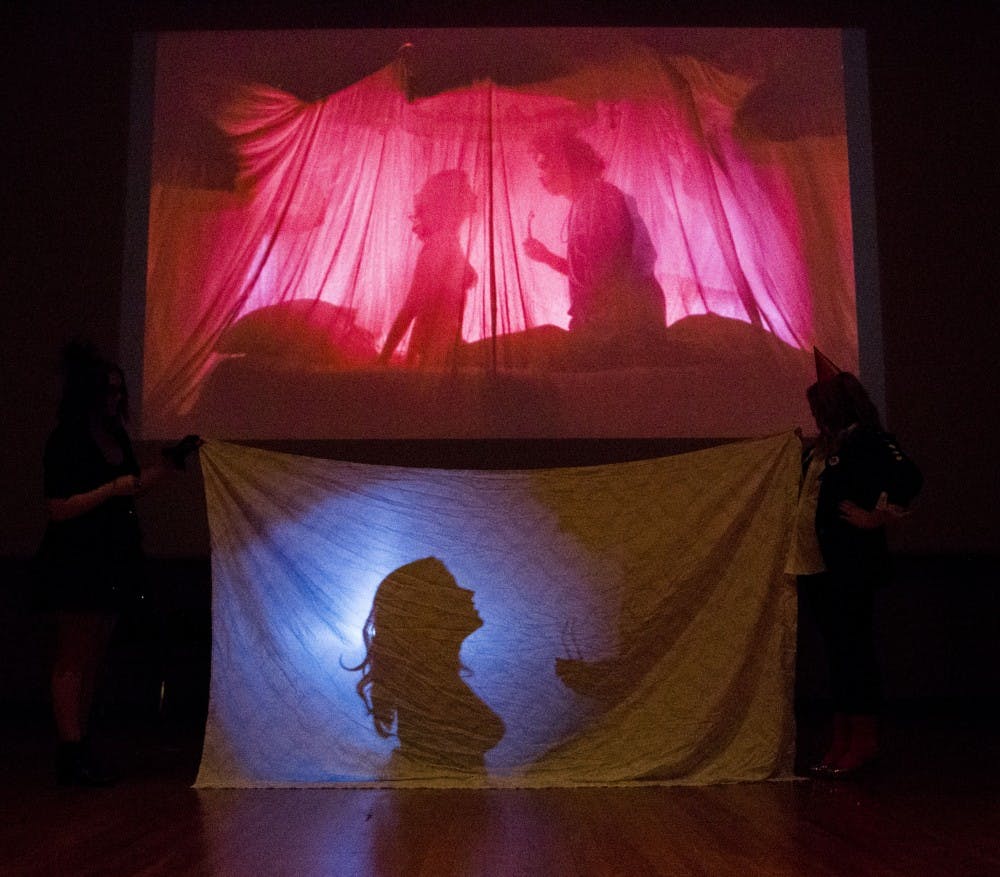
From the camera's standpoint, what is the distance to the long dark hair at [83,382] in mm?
2762

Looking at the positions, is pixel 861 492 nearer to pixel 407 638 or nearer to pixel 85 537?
pixel 407 638

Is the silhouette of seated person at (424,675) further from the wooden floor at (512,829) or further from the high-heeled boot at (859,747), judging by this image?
the high-heeled boot at (859,747)

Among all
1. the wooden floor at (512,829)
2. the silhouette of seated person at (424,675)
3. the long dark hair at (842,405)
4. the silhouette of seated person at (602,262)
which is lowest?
the wooden floor at (512,829)

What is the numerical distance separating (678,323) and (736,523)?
4.43 feet

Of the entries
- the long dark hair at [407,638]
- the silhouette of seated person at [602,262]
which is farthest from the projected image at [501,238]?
the long dark hair at [407,638]

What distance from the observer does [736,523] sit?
290cm

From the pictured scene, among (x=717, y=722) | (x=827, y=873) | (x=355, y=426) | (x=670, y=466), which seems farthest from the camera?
(x=355, y=426)

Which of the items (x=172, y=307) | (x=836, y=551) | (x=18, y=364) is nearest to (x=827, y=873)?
(x=836, y=551)

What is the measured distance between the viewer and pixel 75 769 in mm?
2688

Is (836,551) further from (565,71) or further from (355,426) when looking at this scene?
(565,71)

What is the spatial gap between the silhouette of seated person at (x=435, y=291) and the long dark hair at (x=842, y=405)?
156cm

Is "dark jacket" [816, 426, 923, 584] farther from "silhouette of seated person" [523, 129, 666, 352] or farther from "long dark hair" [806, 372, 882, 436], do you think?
"silhouette of seated person" [523, 129, 666, 352]

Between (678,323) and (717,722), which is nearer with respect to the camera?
(717,722)

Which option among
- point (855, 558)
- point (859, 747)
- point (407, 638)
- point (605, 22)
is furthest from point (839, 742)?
point (605, 22)
